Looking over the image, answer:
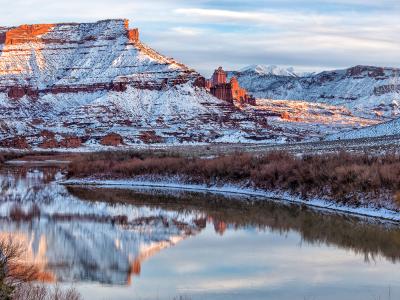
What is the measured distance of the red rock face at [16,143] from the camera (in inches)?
4048

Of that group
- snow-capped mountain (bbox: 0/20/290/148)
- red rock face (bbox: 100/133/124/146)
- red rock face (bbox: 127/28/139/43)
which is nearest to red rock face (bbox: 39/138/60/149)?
snow-capped mountain (bbox: 0/20/290/148)

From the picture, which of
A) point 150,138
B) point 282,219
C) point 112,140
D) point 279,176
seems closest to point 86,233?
point 282,219

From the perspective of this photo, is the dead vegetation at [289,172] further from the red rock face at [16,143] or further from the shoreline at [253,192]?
the red rock face at [16,143]

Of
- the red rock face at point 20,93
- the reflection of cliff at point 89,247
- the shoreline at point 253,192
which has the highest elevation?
the reflection of cliff at point 89,247

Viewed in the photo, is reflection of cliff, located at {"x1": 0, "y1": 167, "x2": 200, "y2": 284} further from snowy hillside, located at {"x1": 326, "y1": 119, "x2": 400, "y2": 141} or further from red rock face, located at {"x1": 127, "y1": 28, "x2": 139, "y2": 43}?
red rock face, located at {"x1": 127, "y1": 28, "x2": 139, "y2": 43}

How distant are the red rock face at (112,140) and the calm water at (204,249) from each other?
72587 mm

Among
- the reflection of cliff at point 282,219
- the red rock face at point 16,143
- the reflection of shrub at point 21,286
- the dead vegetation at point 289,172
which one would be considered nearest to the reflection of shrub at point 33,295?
the reflection of shrub at point 21,286

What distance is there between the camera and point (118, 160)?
2196 inches

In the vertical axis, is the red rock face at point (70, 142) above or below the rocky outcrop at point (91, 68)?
below

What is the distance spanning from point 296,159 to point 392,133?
92.6ft

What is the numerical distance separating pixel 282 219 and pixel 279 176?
9.08 m

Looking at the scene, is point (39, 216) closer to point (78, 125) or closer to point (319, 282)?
point (319, 282)

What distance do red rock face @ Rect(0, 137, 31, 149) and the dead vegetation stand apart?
49.2 m

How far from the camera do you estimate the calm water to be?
1641 cm
